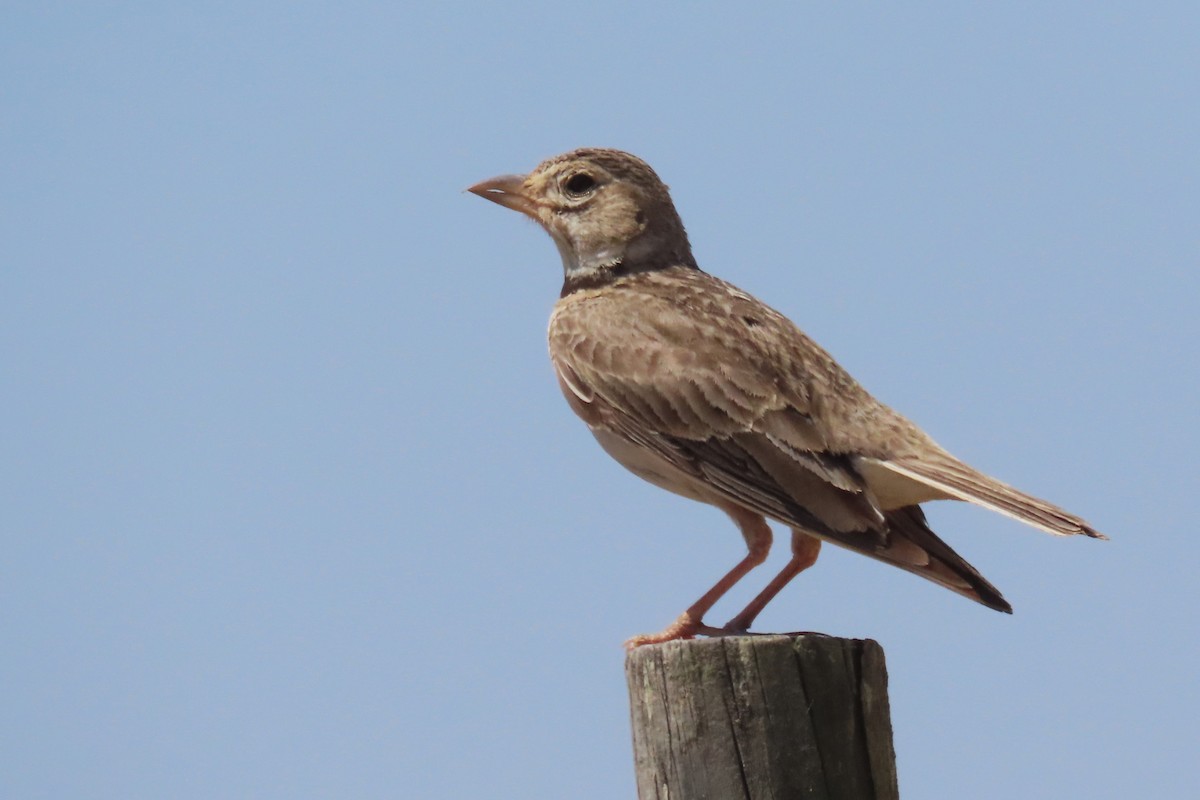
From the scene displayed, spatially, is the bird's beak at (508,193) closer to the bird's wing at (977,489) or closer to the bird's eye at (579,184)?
the bird's eye at (579,184)

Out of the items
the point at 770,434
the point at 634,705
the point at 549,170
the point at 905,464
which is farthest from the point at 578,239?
the point at 634,705

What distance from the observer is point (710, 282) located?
7.61m

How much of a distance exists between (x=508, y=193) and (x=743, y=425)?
2.50m

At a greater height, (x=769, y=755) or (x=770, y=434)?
(x=770, y=434)

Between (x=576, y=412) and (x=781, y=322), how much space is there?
1178 millimetres

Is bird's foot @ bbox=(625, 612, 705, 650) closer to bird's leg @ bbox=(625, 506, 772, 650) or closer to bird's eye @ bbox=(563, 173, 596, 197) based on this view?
bird's leg @ bbox=(625, 506, 772, 650)

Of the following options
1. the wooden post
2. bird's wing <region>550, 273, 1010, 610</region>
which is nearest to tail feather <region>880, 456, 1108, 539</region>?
bird's wing <region>550, 273, 1010, 610</region>

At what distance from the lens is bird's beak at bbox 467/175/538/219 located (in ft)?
26.5

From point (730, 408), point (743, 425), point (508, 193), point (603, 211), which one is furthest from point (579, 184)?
point (743, 425)

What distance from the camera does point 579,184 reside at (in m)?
7.97

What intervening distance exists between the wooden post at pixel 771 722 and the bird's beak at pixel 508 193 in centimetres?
390

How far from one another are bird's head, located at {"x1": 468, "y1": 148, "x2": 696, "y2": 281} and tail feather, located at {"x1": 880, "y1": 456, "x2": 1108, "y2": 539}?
226 cm

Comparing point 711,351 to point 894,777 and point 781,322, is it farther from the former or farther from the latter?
point 894,777

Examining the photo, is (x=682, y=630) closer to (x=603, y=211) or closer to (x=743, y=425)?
(x=743, y=425)
